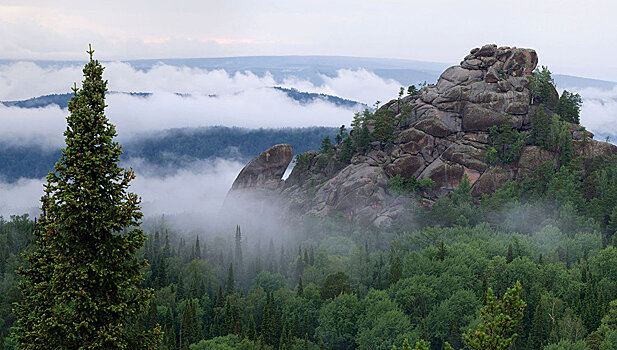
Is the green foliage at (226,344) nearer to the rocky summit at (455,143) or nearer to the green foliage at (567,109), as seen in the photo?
the rocky summit at (455,143)

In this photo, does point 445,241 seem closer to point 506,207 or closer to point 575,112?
point 506,207

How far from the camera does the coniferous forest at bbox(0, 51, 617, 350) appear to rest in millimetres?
23719

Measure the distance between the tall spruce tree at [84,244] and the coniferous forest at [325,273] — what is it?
2.6 inches

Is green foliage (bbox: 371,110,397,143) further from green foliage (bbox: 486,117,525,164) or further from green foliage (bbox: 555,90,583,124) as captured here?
green foliage (bbox: 555,90,583,124)

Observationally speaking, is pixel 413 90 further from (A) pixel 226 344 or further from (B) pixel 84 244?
(B) pixel 84 244

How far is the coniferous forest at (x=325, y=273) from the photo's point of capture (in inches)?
934

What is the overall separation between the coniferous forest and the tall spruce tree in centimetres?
7

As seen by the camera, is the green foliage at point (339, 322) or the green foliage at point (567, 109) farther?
the green foliage at point (567, 109)

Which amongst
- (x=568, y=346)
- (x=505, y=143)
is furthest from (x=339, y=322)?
(x=505, y=143)

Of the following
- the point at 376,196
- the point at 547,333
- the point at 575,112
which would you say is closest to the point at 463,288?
the point at 547,333

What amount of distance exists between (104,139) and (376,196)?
482 ft

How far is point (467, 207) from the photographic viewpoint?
495 feet

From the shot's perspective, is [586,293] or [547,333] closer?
[547,333]

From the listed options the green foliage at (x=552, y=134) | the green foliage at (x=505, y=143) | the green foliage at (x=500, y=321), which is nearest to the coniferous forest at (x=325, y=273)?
the green foliage at (x=500, y=321)
